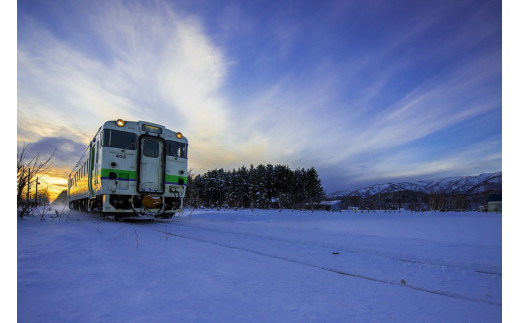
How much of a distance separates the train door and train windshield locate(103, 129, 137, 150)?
29 centimetres

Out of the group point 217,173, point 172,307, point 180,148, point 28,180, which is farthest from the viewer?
point 217,173

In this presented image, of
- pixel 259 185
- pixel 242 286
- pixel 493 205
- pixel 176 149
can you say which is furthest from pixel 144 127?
pixel 259 185

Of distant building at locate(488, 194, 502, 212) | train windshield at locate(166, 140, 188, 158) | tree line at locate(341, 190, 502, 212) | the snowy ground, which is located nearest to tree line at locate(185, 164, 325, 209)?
tree line at locate(341, 190, 502, 212)

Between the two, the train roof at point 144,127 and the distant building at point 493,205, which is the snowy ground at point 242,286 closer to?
the train roof at point 144,127

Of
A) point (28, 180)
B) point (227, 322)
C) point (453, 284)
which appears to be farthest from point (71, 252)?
point (28, 180)

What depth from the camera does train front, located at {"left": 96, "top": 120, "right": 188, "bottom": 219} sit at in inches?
353

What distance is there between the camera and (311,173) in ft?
220

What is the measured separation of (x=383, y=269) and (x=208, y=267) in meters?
2.35

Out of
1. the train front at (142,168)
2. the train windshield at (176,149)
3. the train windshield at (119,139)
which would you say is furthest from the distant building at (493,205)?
the train windshield at (119,139)

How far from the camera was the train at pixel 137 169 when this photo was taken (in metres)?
8.97

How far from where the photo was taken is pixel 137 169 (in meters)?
9.43

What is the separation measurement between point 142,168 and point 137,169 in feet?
0.59

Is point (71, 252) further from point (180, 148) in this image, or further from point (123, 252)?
point (180, 148)

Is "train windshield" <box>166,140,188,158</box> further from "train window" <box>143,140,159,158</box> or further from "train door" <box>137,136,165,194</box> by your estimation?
"train window" <box>143,140,159,158</box>
